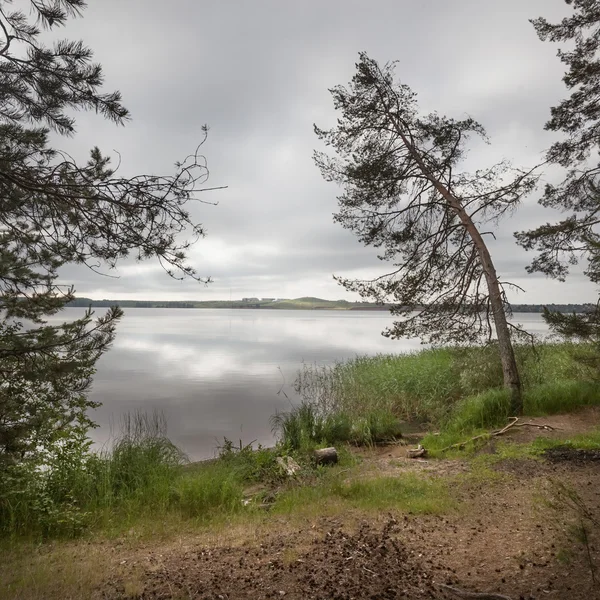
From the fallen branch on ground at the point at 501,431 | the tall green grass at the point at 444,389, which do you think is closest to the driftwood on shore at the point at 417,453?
the fallen branch on ground at the point at 501,431

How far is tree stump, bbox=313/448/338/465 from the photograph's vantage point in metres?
8.82

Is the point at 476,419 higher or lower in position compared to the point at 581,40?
lower

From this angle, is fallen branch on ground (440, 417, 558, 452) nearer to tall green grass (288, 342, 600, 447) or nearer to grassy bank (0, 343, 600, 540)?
grassy bank (0, 343, 600, 540)

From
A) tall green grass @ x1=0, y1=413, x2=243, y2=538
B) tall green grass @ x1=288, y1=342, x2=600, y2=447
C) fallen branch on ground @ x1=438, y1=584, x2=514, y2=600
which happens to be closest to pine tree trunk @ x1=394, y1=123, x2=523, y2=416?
tall green grass @ x1=288, y1=342, x2=600, y2=447

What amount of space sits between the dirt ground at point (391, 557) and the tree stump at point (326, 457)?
3.07m

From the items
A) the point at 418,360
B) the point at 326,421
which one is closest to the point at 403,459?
the point at 326,421

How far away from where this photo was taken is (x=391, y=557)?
4367 millimetres

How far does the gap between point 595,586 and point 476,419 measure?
7741 millimetres

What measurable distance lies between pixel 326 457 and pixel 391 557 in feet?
14.8

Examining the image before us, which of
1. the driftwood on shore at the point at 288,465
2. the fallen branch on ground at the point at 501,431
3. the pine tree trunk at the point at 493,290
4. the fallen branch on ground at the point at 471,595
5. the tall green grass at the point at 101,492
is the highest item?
the pine tree trunk at the point at 493,290

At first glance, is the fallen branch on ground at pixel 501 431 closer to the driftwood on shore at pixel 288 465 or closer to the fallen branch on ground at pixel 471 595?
the driftwood on shore at pixel 288 465

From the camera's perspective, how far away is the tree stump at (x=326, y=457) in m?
8.82

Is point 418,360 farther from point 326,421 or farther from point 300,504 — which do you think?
point 300,504

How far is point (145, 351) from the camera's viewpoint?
130 feet
